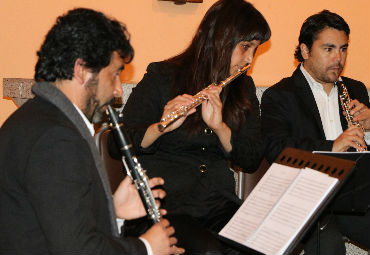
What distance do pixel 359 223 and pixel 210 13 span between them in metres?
1.19

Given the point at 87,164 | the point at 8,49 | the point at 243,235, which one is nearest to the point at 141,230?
the point at 243,235

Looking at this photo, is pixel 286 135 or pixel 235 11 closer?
pixel 235 11

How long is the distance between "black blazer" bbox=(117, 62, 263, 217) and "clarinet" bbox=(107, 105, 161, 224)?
499mm

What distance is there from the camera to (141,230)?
6.81 feet

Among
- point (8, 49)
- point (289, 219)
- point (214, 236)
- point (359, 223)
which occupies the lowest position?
point (359, 223)

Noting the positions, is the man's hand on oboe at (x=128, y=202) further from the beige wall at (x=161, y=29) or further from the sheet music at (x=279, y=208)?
the beige wall at (x=161, y=29)

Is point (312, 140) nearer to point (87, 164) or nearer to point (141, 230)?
point (141, 230)

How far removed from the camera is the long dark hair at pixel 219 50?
2.35 metres

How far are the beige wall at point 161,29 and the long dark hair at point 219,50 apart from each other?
799 mm

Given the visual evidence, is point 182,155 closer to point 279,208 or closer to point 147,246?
point 279,208

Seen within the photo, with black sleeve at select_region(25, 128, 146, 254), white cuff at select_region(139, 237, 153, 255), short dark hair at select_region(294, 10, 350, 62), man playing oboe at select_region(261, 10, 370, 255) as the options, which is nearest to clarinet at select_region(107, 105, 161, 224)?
white cuff at select_region(139, 237, 153, 255)

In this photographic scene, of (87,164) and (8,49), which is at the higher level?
(8,49)

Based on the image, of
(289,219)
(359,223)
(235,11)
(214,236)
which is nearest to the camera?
(289,219)

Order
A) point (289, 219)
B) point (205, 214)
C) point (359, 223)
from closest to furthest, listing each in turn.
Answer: point (289, 219) → point (205, 214) → point (359, 223)
